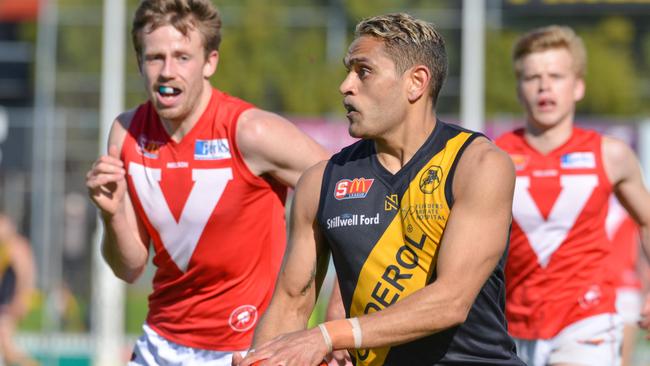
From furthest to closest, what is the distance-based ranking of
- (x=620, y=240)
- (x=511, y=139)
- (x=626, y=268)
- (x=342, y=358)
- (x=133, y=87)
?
(x=133, y=87)
(x=626, y=268)
(x=620, y=240)
(x=511, y=139)
(x=342, y=358)

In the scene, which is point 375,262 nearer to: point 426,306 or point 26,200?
point 426,306

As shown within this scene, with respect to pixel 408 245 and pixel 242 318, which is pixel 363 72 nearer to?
pixel 408 245

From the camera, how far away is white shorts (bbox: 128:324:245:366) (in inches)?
227

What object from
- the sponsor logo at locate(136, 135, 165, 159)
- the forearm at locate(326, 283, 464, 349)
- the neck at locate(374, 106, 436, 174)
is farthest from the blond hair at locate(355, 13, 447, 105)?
the sponsor logo at locate(136, 135, 165, 159)

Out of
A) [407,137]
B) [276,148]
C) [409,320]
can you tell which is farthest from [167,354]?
[409,320]

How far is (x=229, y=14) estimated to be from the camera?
88.3 feet

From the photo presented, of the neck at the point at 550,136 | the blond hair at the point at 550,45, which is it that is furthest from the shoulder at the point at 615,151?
the blond hair at the point at 550,45

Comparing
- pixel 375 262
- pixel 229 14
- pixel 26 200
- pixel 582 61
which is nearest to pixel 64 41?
pixel 229 14

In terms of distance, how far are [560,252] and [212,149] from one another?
2153 millimetres

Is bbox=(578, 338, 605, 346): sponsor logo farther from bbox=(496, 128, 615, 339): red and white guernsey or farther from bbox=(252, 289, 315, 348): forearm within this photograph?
bbox=(252, 289, 315, 348): forearm

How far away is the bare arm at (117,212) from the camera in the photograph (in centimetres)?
543

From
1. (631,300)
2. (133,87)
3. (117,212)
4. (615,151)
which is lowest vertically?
(631,300)

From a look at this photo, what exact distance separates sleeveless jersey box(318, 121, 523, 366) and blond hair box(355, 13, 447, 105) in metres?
0.25

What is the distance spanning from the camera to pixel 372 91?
447 cm
